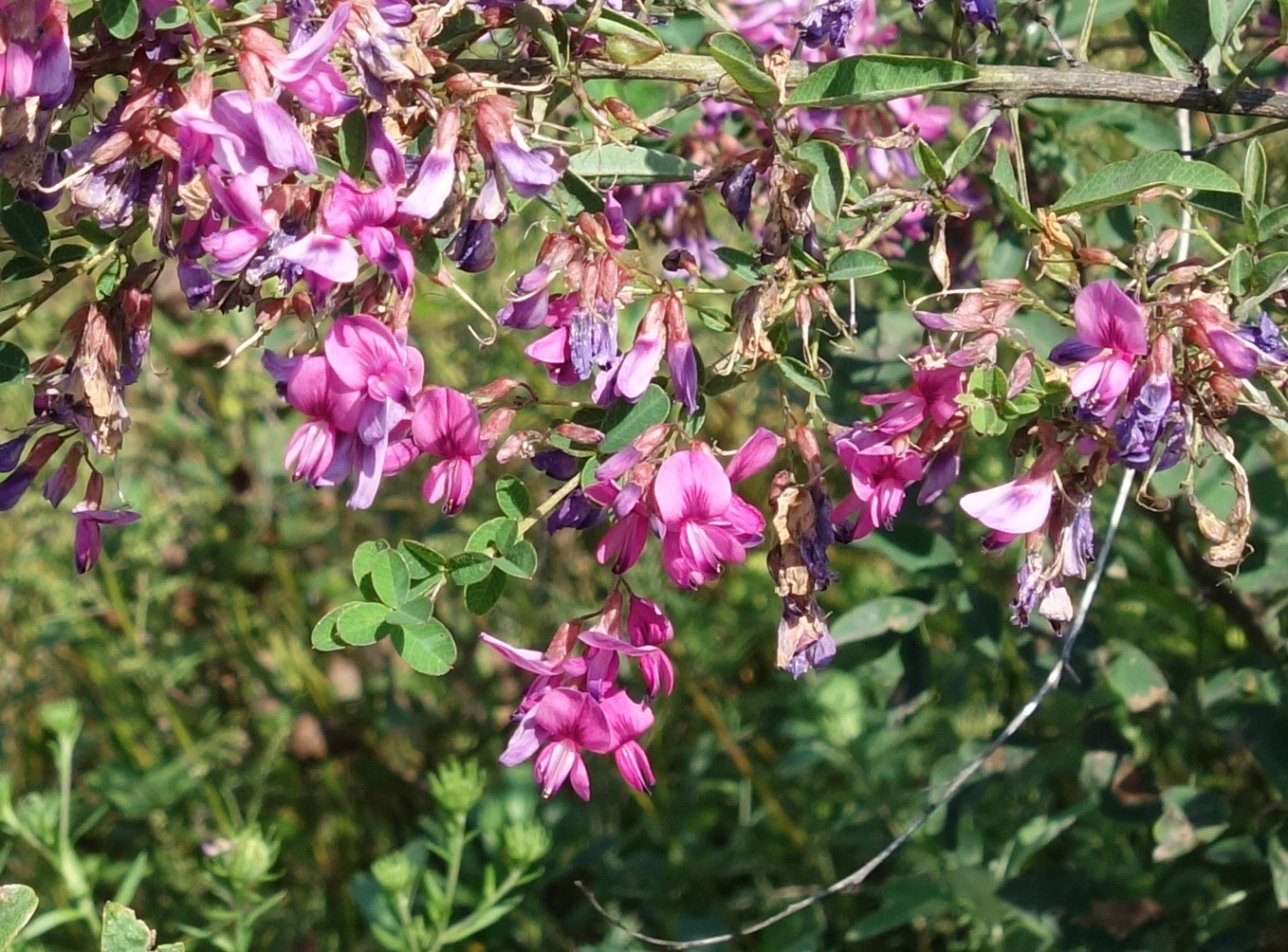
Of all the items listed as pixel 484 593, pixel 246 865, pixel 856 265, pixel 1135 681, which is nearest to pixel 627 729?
pixel 484 593

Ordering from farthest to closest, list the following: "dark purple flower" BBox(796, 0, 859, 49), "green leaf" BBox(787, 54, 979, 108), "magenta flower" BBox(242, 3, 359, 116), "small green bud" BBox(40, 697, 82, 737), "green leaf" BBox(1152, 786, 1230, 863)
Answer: "small green bud" BBox(40, 697, 82, 737), "green leaf" BBox(1152, 786, 1230, 863), "dark purple flower" BBox(796, 0, 859, 49), "green leaf" BBox(787, 54, 979, 108), "magenta flower" BBox(242, 3, 359, 116)

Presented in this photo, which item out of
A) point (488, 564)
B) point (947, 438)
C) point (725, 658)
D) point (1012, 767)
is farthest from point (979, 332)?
point (725, 658)

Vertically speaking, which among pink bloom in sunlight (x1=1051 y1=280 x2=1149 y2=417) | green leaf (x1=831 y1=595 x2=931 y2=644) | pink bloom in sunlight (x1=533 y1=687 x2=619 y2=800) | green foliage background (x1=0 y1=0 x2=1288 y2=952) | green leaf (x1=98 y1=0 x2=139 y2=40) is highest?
green leaf (x1=98 y1=0 x2=139 y2=40)

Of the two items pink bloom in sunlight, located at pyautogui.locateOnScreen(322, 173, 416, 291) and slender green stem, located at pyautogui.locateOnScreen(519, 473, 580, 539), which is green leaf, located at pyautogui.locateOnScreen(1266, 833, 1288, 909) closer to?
slender green stem, located at pyautogui.locateOnScreen(519, 473, 580, 539)

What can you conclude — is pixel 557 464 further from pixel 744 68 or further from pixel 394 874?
pixel 394 874

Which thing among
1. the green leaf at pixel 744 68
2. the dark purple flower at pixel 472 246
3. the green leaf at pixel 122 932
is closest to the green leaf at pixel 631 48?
the green leaf at pixel 744 68

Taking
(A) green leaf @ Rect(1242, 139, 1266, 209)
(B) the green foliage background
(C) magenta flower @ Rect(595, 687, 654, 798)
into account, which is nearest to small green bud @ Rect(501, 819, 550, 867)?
(B) the green foliage background
